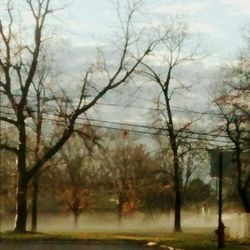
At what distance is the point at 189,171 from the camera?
265ft

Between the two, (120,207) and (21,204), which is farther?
(120,207)

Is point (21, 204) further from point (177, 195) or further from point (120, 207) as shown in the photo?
point (120, 207)

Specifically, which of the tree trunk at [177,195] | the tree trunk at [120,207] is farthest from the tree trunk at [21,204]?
the tree trunk at [120,207]

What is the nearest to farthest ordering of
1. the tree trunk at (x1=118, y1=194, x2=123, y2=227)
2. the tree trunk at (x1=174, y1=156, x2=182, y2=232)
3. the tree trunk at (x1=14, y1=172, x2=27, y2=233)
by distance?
the tree trunk at (x1=14, y1=172, x2=27, y2=233)
the tree trunk at (x1=174, y1=156, x2=182, y2=232)
the tree trunk at (x1=118, y1=194, x2=123, y2=227)

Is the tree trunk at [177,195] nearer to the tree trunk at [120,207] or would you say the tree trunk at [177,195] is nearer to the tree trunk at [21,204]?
the tree trunk at [21,204]

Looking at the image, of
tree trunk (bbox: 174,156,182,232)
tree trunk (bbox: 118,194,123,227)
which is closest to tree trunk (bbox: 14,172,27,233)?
tree trunk (bbox: 174,156,182,232)

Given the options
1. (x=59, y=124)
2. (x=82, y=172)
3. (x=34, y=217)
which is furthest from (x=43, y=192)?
(x=59, y=124)

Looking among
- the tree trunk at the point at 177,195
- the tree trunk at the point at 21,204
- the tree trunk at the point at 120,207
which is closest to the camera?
the tree trunk at the point at 21,204

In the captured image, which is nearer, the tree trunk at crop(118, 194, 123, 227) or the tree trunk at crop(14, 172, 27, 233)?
the tree trunk at crop(14, 172, 27, 233)

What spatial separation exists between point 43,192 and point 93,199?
26.5 feet

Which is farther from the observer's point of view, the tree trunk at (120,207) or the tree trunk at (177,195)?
the tree trunk at (120,207)

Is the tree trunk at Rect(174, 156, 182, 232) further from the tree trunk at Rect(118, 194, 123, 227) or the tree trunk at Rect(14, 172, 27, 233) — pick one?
the tree trunk at Rect(118, 194, 123, 227)

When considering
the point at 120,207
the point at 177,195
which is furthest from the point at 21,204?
the point at 120,207

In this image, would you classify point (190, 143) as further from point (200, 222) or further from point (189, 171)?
point (200, 222)
